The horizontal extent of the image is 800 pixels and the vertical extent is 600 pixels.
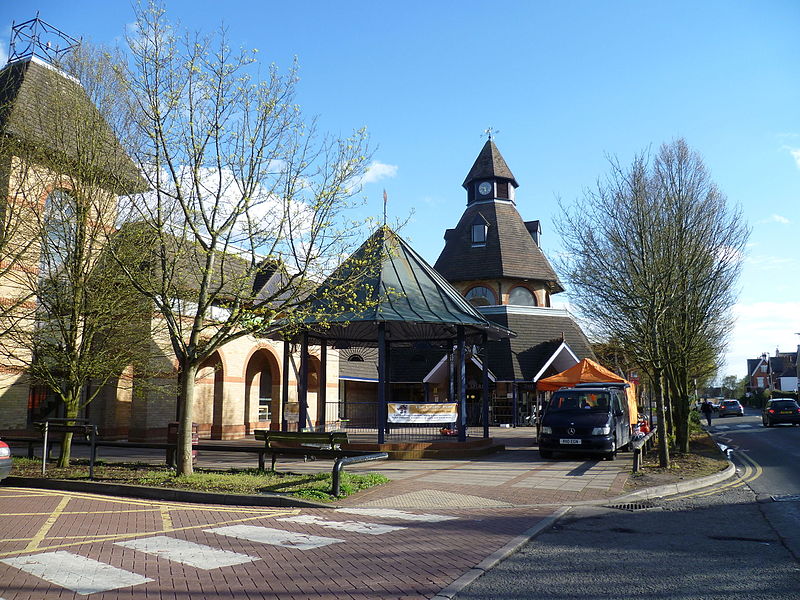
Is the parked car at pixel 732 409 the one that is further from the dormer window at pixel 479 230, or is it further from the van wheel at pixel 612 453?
the van wheel at pixel 612 453

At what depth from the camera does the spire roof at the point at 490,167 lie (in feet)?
144

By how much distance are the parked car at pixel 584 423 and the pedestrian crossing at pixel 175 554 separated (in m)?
8.47

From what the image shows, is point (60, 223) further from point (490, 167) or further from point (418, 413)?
point (490, 167)

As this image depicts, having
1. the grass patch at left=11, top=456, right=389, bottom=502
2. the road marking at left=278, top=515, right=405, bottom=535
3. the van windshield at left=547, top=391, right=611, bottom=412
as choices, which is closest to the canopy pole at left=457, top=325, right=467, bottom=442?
the van windshield at left=547, top=391, right=611, bottom=412

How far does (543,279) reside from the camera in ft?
130

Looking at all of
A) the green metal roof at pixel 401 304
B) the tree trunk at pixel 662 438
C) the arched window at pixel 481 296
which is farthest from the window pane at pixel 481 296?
the tree trunk at pixel 662 438

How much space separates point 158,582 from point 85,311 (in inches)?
378

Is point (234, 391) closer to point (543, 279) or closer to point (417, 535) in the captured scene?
point (417, 535)

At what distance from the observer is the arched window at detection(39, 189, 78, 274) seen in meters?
13.9

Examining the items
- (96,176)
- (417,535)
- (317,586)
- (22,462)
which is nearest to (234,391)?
(22,462)

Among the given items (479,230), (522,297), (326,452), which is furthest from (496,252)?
(326,452)

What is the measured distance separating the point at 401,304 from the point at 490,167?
2851cm

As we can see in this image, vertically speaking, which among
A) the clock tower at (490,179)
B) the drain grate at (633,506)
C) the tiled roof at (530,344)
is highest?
the clock tower at (490,179)

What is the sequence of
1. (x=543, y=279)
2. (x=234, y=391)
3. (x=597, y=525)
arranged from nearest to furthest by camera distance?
(x=597, y=525) → (x=234, y=391) → (x=543, y=279)
